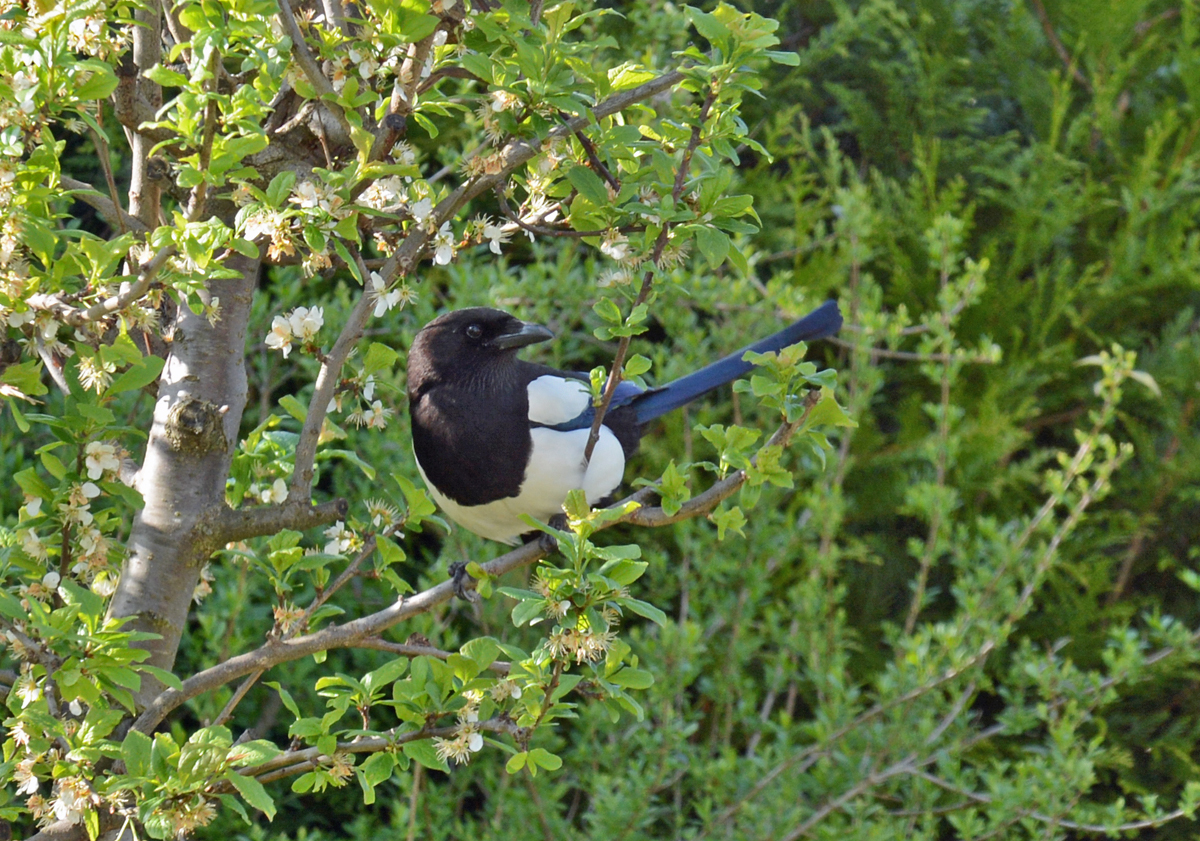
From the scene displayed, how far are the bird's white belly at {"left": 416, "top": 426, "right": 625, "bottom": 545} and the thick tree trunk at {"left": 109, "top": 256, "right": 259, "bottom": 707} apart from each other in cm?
53

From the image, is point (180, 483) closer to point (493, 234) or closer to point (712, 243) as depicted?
point (493, 234)

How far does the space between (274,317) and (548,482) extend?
2.10 feet

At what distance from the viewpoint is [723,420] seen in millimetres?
3531

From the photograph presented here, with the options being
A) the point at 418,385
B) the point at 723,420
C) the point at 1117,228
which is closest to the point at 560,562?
the point at 723,420

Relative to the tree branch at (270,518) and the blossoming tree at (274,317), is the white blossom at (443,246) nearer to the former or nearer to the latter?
the blossoming tree at (274,317)

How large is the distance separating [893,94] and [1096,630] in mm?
1660

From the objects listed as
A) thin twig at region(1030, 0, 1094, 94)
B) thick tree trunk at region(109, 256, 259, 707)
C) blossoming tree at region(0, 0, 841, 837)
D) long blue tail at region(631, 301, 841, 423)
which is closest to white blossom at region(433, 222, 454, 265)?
blossoming tree at region(0, 0, 841, 837)

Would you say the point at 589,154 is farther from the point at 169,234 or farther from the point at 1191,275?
the point at 1191,275

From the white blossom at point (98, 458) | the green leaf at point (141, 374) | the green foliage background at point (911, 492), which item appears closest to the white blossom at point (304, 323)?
the green leaf at point (141, 374)

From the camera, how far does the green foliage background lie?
2643mm

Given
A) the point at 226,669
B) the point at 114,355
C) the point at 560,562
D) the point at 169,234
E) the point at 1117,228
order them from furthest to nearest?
the point at 1117,228 → the point at 560,562 → the point at 226,669 → the point at 114,355 → the point at 169,234

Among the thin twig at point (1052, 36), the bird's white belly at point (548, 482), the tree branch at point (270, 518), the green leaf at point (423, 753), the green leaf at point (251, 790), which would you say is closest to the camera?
the green leaf at point (251, 790)

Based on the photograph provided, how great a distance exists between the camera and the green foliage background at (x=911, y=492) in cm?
264

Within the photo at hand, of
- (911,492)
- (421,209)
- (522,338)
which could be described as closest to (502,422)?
Result: (522,338)
